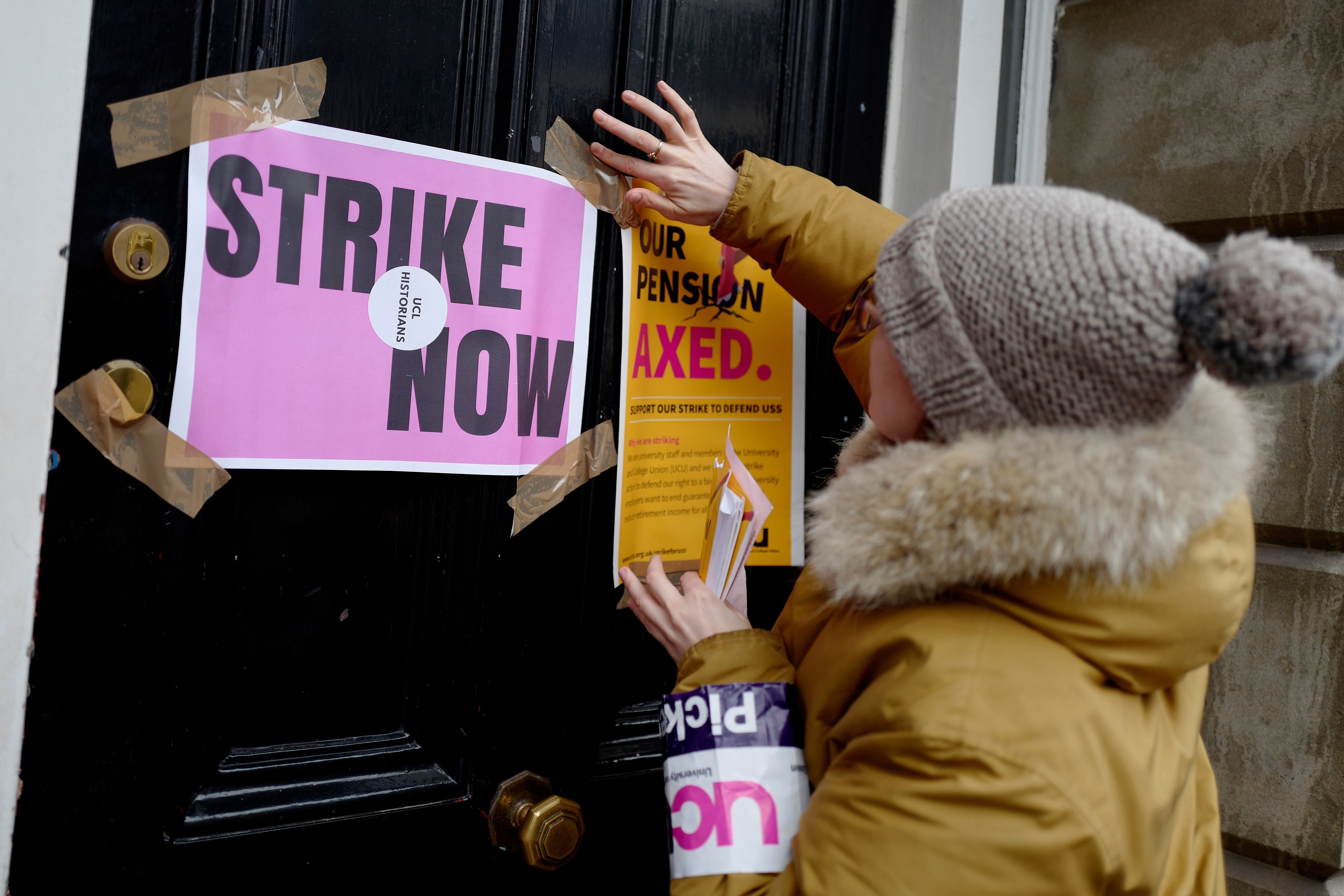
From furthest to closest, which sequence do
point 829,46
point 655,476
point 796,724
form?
point 829,46
point 655,476
point 796,724

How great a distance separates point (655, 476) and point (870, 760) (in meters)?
0.63

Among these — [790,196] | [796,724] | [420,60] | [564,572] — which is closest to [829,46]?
[790,196]

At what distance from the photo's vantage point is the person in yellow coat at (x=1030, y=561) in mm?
689

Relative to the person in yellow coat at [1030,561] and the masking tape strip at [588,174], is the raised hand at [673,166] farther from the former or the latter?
the person in yellow coat at [1030,561]

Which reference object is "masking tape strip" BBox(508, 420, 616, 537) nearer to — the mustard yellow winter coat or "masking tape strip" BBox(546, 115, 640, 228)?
"masking tape strip" BBox(546, 115, 640, 228)

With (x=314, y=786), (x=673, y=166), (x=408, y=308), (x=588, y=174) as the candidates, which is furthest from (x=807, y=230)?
(x=314, y=786)

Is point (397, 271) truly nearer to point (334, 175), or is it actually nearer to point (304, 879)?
point (334, 175)

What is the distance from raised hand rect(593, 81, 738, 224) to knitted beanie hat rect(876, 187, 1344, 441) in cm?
45

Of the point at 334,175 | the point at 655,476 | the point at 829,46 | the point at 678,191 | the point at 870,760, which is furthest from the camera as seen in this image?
the point at 829,46

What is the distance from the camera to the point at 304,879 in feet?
3.68

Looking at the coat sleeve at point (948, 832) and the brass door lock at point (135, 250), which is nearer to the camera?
the coat sleeve at point (948, 832)

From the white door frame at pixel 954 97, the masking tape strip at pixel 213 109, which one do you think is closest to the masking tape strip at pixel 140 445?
the masking tape strip at pixel 213 109

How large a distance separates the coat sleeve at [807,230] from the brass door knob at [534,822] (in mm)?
794

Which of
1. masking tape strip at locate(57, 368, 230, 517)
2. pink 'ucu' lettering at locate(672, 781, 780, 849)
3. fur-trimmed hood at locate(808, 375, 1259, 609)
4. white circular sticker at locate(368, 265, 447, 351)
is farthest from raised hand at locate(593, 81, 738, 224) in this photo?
pink 'ucu' lettering at locate(672, 781, 780, 849)
